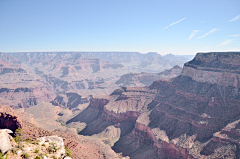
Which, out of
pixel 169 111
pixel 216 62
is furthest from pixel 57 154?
pixel 216 62

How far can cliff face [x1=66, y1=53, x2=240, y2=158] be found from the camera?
Answer: 57688mm

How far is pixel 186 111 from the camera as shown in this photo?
68.3 meters

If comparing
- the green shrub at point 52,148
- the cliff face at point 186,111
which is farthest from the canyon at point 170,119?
the green shrub at point 52,148

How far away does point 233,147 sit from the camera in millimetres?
47625

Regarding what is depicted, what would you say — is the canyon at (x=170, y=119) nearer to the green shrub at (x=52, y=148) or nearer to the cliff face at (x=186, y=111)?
the cliff face at (x=186, y=111)

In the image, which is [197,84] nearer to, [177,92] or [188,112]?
[177,92]

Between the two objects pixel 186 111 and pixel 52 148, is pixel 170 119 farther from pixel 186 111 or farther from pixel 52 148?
pixel 52 148

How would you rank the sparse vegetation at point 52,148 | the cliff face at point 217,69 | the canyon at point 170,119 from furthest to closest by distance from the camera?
the cliff face at point 217,69 → the canyon at point 170,119 → the sparse vegetation at point 52,148

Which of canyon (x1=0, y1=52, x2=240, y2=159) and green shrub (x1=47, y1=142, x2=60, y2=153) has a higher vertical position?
green shrub (x1=47, y1=142, x2=60, y2=153)

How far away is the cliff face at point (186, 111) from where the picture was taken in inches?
2271

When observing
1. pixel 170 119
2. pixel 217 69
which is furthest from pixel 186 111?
pixel 217 69

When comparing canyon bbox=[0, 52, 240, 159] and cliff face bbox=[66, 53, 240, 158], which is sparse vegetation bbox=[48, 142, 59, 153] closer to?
canyon bbox=[0, 52, 240, 159]

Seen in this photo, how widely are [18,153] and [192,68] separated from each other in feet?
289

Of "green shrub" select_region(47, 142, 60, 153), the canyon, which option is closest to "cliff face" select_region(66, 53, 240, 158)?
the canyon
